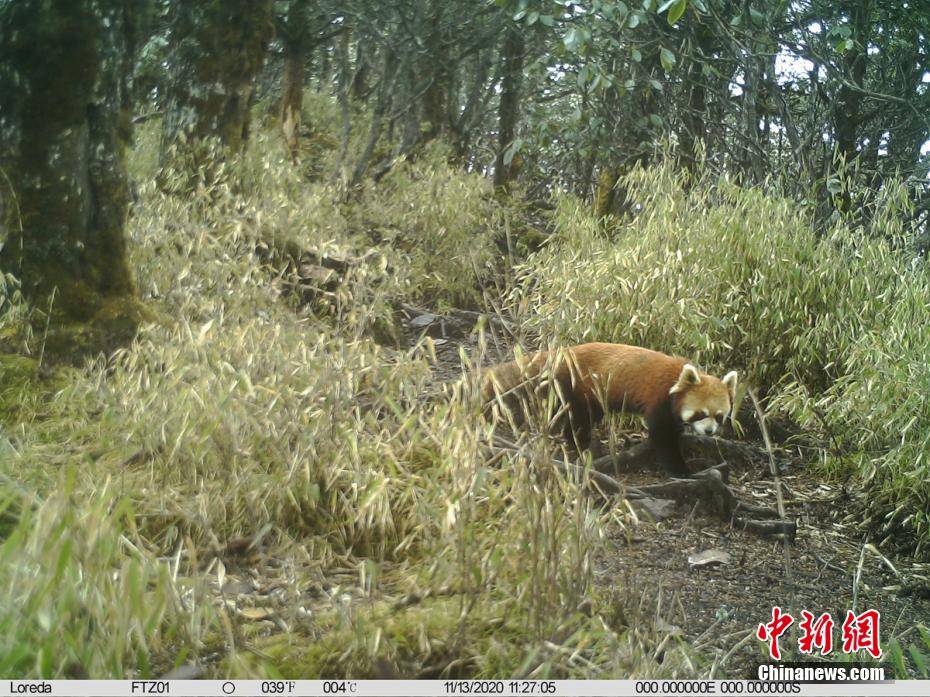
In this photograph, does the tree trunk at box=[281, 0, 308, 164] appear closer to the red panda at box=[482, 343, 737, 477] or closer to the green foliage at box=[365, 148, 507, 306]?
the green foliage at box=[365, 148, 507, 306]

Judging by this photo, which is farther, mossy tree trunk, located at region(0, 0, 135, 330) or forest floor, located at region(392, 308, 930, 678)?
mossy tree trunk, located at region(0, 0, 135, 330)

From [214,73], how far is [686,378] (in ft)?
12.9

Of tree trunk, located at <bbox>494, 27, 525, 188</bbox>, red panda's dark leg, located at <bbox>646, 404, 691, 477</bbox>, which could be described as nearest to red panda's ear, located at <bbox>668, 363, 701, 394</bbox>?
red panda's dark leg, located at <bbox>646, 404, 691, 477</bbox>

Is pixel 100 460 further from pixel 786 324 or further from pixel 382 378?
pixel 786 324

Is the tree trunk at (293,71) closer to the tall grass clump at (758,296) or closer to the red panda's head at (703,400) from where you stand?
the tall grass clump at (758,296)

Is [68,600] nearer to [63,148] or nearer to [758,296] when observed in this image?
[63,148]

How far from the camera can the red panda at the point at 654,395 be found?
4031 mm

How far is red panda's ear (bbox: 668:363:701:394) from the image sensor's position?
13.0 feet

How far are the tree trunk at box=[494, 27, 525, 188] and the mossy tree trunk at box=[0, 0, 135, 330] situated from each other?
617 centimetres

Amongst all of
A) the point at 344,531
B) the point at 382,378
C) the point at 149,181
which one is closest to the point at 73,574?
the point at 344,531

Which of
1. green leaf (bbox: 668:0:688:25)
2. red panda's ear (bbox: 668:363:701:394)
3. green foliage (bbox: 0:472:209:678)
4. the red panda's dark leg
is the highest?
green leaf (bbox: 668:0:688:25)

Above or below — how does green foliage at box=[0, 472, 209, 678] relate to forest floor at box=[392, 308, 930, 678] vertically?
above

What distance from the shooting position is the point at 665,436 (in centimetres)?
410

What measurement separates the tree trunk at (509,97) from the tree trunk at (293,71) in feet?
7.24
